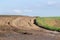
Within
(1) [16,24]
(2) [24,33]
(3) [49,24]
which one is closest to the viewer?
(2) [24,33]

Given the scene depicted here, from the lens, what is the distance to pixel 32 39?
1576cm

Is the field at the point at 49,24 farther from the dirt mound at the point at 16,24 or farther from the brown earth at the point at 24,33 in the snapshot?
the brown earth at the point at 24,33

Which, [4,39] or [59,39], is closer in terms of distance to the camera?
[4,39]

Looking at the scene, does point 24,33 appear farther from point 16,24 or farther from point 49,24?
point 49,24

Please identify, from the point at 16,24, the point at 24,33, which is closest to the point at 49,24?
the point at 16,24

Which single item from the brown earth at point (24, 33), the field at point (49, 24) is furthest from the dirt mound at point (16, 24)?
the field at point (49, 24)

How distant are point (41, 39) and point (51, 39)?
2.47ft

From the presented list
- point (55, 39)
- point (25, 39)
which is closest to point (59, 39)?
point (55, 39)

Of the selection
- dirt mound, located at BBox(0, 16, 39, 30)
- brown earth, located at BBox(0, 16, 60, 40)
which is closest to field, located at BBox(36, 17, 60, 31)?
dirt mound, located at BBox(0, 16, 39, 30)

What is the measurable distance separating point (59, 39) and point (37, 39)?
1.75 metres

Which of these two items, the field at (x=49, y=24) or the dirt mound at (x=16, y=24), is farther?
the field at (x=49, y=24)

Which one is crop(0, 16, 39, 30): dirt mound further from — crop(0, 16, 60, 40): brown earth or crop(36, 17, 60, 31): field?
crop(36, 17, 60, 31): field

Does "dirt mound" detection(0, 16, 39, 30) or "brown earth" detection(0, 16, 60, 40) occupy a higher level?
"dirt mound" detection(0, 16, 39, 30)

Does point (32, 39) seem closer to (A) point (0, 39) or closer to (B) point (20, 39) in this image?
(B) point (20, 39)
